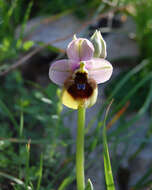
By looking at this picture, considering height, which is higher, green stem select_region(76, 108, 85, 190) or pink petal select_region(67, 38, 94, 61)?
pink petal select_region(67, 38, 94, 61)

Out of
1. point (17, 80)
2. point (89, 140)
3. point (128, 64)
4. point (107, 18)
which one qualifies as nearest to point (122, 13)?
point (107, 18)

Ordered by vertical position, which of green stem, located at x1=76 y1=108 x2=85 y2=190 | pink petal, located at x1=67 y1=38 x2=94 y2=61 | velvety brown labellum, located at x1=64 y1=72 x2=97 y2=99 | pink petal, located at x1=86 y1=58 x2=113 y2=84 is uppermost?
pink petal, located at x1=67 y1=38 x2=94 y2=61

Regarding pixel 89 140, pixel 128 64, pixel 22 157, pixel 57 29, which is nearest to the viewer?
pixel 22 157

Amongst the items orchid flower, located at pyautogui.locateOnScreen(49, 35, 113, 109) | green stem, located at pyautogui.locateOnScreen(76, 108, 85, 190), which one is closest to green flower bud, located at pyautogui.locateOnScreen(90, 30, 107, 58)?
orchid flower, located at pyautogui.locateOnScreen(49, 35, 113, 109)

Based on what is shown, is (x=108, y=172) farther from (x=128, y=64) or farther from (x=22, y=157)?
(x=128, y=64)

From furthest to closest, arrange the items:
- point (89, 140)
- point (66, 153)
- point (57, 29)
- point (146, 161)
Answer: point (57, 29), point (146, 161), point (66, 153), point (89, 140)

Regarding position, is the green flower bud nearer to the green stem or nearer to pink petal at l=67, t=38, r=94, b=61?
pink petal at l=67, t=38, r=94, b=61

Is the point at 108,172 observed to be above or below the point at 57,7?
below

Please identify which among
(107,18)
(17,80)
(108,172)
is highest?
(107,18)
